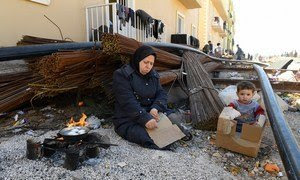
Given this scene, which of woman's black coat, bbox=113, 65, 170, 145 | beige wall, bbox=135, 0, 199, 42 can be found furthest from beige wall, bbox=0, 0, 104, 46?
beige wall, bbox=135, 0, 199, 42

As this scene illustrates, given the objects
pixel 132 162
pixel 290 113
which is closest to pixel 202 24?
pixel 290 113

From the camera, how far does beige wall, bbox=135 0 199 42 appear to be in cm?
1127

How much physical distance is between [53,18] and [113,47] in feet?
9.70

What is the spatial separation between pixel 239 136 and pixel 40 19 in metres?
4.59

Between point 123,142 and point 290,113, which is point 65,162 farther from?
point 290,113

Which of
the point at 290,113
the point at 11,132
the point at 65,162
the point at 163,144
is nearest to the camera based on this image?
the point at 65,162

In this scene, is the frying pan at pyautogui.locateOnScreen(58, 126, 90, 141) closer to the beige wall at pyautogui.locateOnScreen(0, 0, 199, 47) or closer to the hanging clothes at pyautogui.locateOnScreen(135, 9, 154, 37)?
the beige wall at pyautogui.locateOnScreen(0, 0, 199, 47)

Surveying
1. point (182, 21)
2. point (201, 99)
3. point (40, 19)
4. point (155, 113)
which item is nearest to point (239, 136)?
point (155, 113)

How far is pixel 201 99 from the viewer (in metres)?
4.81

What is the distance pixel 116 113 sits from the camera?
365cm

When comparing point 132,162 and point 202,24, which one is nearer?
point 132,162

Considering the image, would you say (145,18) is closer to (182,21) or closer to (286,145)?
(182,21)

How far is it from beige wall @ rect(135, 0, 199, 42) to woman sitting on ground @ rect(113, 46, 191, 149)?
718cm

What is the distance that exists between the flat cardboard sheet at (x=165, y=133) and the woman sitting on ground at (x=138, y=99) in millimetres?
56
